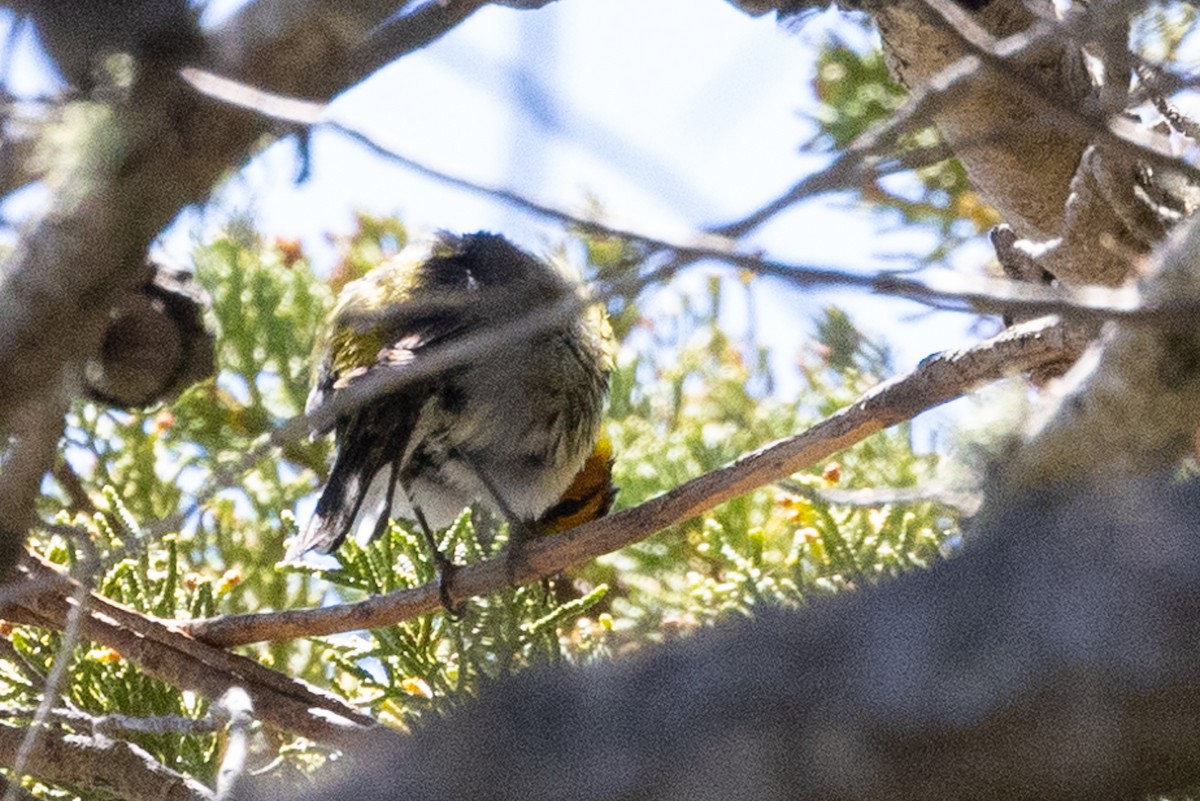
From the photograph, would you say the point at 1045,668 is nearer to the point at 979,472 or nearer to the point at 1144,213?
the point at 979,472

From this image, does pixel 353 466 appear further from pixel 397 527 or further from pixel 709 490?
pixel 709 490

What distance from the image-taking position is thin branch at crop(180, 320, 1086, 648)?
2662 mm

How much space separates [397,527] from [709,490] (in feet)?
3.59

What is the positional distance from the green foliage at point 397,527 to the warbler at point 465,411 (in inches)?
4.5

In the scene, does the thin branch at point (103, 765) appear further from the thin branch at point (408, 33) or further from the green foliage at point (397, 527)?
the thin branch at point (408, 33)

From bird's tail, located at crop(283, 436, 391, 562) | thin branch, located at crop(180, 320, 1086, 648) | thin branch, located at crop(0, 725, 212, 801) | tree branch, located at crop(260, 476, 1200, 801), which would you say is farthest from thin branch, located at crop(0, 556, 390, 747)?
tree branch, located at crop(260, 476, 1200, 801)

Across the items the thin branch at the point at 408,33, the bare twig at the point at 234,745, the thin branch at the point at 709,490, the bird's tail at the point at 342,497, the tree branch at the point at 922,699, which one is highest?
the thin branch at the point at 408,33

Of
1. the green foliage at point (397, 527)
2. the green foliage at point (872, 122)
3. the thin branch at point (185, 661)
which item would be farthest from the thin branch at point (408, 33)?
the green foliage at point (872, 122)

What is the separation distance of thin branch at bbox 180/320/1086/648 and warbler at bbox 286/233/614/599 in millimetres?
418

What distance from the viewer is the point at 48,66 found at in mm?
1614

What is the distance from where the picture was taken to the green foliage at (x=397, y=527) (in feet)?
10.00

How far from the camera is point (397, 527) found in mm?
3695

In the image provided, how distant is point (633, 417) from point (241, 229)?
8.89 feet

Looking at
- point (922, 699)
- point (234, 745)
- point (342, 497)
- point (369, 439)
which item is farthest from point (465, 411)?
point (922, 699)
